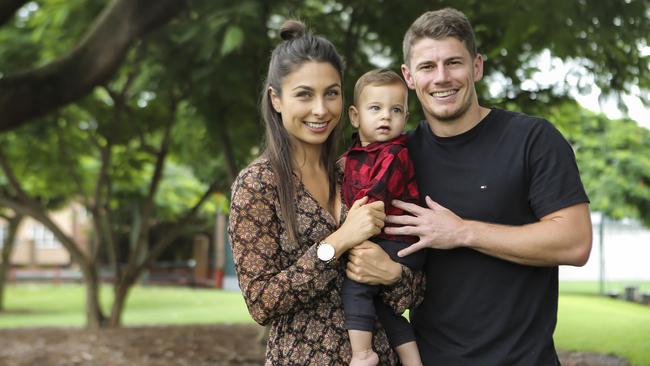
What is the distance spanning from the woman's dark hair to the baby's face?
12 cm

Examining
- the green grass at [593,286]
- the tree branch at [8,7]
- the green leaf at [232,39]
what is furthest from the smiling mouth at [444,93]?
the green grass at [593,286]

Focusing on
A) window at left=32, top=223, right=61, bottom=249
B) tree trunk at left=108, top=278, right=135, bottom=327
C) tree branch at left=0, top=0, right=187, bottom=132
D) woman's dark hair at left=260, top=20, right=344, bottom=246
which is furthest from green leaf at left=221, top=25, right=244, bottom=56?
window at left=32, top=223, right=61, bottom=249

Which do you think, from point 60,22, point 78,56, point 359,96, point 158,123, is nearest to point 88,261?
point 158,123

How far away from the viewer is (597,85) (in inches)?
311

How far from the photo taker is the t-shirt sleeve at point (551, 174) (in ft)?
9.31

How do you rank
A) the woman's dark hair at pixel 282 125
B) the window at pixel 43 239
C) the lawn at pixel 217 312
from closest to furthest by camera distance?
1. the woman's dark hair at pixel 282 125
2. the lawn at pixel 217 312
3. the window at pixel 43 239

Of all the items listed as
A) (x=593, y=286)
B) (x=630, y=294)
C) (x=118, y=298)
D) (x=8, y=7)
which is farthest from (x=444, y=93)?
(x=593, y=286)

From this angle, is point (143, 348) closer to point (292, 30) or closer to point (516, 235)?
point (292, 30)

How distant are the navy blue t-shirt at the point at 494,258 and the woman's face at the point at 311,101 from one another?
445mm

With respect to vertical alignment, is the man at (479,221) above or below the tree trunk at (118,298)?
above

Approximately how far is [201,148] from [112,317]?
4.62 metres

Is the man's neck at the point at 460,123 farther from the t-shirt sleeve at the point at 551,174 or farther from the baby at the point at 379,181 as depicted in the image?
the t-shirt sleeve at the point at 551,174

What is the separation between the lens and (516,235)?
9.31ft

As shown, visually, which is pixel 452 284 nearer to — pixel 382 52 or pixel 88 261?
pixel 382 52
